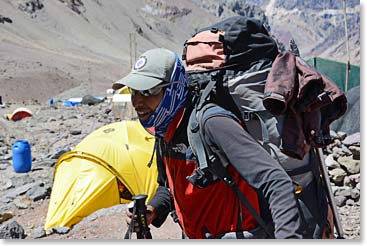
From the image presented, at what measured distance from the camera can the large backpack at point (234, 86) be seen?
1438 millimetres

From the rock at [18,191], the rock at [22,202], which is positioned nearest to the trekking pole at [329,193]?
the rock at [22,202]

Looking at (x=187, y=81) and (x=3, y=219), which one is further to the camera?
(x=3, y=219)

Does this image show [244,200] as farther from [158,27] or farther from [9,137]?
[158,27]

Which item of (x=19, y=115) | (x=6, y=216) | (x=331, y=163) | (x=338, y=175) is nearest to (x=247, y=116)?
(x=338, y=175)

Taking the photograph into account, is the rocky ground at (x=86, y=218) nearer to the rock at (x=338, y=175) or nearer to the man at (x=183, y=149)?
the rock at (x=338, y=175)

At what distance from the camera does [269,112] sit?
58.2 inches

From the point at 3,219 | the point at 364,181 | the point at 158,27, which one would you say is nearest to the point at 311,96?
the point at 364,181

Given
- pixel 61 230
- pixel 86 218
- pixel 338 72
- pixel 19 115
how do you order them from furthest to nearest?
pixel 19 115
pixel 338 72
pixel 86 218
pixel 61 230

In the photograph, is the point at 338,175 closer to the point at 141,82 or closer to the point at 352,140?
the point at 352,140

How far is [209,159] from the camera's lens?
1.40 metres

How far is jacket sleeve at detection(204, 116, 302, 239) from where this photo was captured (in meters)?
1.30

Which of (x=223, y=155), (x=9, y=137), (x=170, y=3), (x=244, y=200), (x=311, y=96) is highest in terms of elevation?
(x=170, y=3)

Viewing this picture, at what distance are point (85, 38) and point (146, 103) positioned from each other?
62.3m

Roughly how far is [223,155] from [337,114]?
1.41 ft
